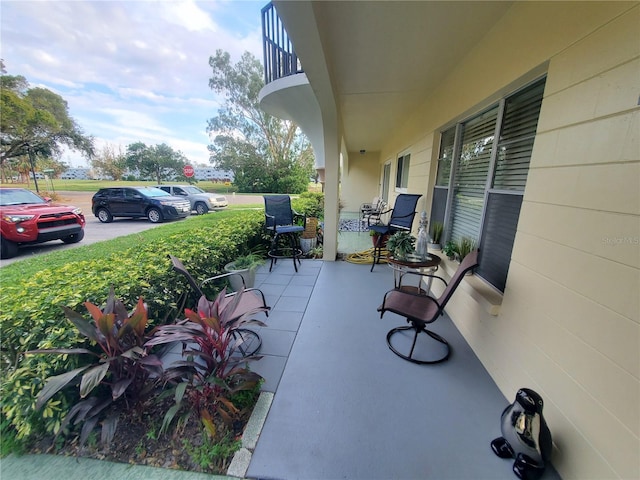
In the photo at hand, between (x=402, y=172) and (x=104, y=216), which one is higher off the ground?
(x=402, y=172)

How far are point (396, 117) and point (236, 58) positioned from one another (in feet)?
47.7

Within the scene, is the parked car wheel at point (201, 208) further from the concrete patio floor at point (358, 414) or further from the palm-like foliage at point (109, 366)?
the palm-like foliage at point (109, 366)

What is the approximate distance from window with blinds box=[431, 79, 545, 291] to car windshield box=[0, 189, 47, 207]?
7659mm

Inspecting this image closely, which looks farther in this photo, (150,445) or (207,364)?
(207,364)

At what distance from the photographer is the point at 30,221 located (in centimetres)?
418

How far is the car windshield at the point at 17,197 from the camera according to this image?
437 cm

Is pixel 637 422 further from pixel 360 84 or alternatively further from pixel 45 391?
pixel 360 84

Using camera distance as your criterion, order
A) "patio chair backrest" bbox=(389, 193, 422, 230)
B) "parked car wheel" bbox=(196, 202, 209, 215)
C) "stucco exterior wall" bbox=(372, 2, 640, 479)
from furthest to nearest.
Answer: "parked car wheel" bbox=(196, 202, 209, 215), "patio chair backrest" bbox=(389, 193, 422, 230), "stucco exterior wall" bbox=(372, 2, 640, 479)

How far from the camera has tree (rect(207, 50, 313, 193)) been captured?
14.2 metres

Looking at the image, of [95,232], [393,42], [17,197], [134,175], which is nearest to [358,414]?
[393,42]

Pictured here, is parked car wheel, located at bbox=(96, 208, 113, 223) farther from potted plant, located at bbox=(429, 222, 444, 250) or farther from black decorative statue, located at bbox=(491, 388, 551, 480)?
black decorative statue, located at bbox=(491, 388, 551, 480)

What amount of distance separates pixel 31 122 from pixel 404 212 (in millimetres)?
13625

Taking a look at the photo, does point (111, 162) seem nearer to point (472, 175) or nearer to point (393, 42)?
point (393, 42)

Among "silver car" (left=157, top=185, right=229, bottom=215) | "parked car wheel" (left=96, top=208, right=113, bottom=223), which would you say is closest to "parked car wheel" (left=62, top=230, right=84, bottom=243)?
"parked car wheel" (left=96, top=208, right=113, bottom=223)
